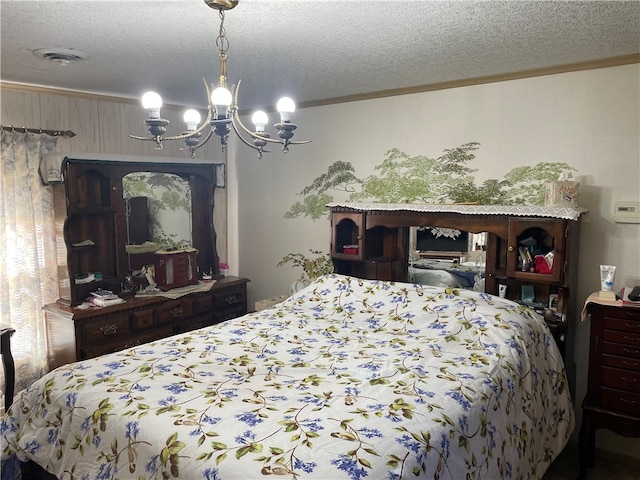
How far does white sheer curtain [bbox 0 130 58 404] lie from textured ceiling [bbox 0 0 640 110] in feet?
1.61

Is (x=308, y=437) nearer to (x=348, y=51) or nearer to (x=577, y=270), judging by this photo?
(x=348, y=51)

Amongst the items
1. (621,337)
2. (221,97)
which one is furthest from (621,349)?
(221,97)

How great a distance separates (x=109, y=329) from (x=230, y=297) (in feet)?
3.59

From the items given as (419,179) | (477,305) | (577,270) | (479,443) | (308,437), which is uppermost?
(419,179)

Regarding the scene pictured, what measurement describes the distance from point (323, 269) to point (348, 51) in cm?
192

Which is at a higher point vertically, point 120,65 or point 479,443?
point 120,65

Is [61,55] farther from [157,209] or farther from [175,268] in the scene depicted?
[175,268]

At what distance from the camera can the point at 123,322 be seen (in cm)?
343

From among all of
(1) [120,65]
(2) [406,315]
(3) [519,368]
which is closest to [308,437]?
(3) [519,368]

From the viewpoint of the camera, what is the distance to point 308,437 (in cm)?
156

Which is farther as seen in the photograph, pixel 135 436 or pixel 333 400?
pixel 333 400

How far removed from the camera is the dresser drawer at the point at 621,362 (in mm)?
2443

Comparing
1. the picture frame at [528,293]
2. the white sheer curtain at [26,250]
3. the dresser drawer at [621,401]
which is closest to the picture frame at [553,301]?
the picture frame at [528,293]

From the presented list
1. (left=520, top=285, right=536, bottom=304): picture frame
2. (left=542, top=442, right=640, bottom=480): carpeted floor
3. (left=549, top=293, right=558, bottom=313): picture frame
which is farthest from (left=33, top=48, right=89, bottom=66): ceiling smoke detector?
(left=542, top=442, right=640, bottom=480): carpeted floor
